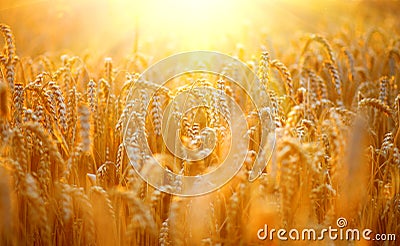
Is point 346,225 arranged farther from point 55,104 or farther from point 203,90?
point 55,104

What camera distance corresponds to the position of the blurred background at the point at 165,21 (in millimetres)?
4777

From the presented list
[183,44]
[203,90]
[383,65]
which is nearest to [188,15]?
[183,44]

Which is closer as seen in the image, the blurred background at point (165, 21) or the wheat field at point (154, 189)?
the wheat field at point (154, 189)

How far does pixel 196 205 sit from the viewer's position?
4.19 feet

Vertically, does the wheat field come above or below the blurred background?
below

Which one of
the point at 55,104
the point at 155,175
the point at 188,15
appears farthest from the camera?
the point at 188,15

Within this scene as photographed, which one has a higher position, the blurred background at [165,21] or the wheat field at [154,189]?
the blurred background at [165,21]

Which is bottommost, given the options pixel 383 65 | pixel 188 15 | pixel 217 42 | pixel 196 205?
pixel 196 205

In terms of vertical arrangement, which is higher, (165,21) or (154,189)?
(165,21)

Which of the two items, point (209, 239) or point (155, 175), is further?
point (155, 175)

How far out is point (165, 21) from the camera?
661 centimetres

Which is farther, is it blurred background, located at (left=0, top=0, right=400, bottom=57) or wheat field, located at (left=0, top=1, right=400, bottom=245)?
blurred background, located at (left=0, top=0, right=400, bottom=57)

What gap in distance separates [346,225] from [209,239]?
0.44 m

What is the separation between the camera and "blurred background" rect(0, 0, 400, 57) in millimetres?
4777
